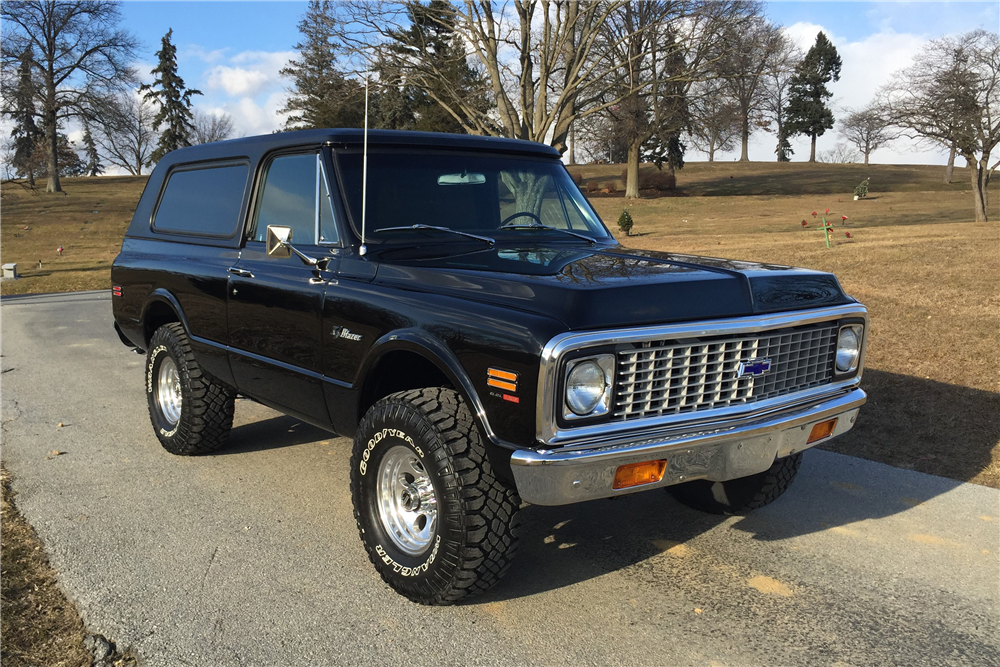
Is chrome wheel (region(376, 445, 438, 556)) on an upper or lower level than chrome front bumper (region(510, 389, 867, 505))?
lower

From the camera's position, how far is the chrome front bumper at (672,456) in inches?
116

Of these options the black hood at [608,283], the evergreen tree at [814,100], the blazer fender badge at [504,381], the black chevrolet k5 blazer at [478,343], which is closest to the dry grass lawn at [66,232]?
the black chevrolet k5 blazer at [478,343]

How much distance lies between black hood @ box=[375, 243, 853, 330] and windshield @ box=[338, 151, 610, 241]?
29cm

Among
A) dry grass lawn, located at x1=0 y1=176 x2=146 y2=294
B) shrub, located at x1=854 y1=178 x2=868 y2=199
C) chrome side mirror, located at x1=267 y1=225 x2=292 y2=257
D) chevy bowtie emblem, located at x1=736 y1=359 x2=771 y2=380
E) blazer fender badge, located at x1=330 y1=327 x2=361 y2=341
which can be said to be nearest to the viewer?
chevy bowtie emblem, located at x1=736 y1=359 x2=771 y2=380

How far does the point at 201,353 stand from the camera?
5145mm

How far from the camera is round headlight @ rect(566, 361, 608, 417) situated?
298 centimetres

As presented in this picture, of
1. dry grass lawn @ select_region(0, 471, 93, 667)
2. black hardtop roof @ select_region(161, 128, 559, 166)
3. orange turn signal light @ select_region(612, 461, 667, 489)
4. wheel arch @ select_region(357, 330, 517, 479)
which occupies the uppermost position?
black hardtop roof @ select_region(161, 128, 559, 166)

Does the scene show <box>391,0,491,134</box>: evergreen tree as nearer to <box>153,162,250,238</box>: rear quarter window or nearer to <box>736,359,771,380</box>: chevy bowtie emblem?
<box>153,162,250,238</box>: rear quarter window

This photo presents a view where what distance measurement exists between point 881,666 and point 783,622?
40cm

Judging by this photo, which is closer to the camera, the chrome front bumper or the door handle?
the chrome front bumper

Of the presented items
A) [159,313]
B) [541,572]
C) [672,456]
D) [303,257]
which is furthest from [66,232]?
[672,456]

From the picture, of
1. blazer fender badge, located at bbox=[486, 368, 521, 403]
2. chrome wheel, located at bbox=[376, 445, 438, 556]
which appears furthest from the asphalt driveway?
blazer fender badge, located at bbox=[486, 368, 521, 403]

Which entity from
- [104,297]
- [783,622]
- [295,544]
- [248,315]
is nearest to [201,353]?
[248,315]

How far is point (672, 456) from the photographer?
3119 millimetres
